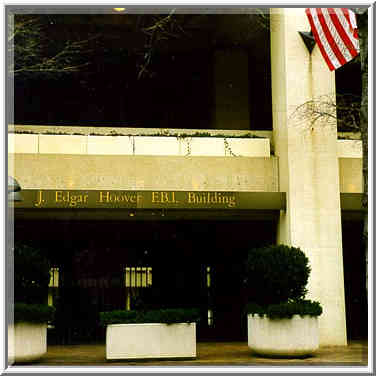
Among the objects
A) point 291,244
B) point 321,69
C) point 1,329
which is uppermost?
point 321,69

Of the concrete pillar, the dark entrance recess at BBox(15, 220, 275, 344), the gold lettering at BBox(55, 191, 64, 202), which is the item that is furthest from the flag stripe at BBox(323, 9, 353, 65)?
the gold lettering at BBox(55, 191, 64, 202)

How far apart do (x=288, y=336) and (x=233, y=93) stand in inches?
376

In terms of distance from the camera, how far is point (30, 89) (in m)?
21.2

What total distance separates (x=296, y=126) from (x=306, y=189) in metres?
1.58

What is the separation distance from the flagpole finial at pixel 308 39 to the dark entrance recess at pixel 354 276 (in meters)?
5.37

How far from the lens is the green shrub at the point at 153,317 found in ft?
43.4

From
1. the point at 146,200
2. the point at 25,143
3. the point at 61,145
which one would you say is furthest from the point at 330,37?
the point at 25,143

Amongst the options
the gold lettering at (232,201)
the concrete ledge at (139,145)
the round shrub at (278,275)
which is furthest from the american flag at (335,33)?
the round shrub at (278,275)

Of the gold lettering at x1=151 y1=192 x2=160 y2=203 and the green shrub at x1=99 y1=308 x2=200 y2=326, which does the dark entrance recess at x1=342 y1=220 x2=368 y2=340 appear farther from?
the green shrub at x1=99 y1=308 x2=200 y2=326

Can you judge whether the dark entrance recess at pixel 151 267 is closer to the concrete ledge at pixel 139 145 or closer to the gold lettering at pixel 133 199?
the concrete ledge at pixel 139 145

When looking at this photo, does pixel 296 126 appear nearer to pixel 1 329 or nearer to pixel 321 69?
pixel 321 69

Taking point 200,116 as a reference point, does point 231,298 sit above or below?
below

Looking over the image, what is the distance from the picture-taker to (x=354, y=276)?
66.4 ft

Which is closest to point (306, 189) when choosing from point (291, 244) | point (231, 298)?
point (291, 244)
